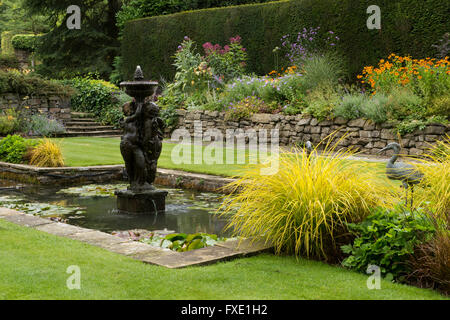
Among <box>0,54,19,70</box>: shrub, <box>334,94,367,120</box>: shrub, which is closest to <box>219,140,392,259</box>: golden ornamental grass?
<box>334,94,367,120</box>: shrub

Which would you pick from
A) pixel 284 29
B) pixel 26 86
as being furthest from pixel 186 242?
pixel 26 86

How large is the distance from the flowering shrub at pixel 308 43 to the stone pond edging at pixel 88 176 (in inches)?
253

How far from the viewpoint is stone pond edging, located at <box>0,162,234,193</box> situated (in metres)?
8.79

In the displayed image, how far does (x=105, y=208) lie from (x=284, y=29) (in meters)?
9.82

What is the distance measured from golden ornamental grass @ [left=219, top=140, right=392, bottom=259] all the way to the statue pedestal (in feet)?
9.27

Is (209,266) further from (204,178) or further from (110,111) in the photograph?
(110,111)

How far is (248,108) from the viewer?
13.6 m

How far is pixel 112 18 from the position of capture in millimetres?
24375

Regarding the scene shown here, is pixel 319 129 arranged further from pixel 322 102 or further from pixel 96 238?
pixel 96 238

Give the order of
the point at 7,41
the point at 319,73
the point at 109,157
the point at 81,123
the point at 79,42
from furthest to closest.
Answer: the point at 7,41, the point at 79,42, the point at 81,123, the point at 319,73, the point at 109,157

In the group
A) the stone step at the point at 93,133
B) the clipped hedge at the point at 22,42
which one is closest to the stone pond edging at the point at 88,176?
the stone step at the point at 93,133

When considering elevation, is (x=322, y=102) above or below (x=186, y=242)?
above

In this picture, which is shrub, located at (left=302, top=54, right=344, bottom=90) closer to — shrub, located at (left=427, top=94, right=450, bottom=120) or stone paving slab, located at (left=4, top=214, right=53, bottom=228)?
shrub, located at (left=427, top=94, right=450, bottom=120)
